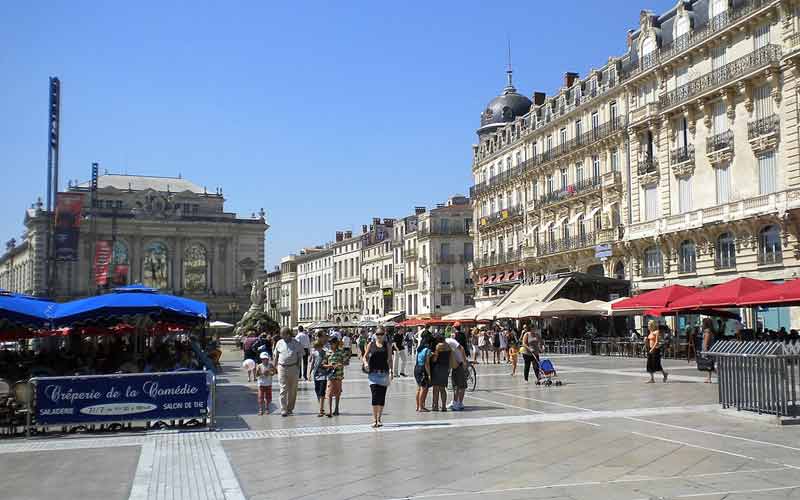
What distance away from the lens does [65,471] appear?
977cm

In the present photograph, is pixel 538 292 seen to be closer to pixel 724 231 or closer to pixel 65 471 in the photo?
pixel 724 231

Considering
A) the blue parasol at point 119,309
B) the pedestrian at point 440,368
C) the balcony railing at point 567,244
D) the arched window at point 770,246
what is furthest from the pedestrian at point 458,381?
the balcony railing at point 567,244

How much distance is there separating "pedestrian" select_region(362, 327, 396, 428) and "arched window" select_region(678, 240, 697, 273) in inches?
1029

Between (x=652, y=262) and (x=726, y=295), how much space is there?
16088 millimetres

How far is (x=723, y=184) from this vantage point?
3484 centimetres

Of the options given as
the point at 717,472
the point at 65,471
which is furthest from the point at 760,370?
the point at 65,471

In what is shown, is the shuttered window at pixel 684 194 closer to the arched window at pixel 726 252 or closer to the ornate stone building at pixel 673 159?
the ornate stone building at pixel 673 159

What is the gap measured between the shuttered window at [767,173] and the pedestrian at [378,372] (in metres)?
23.5

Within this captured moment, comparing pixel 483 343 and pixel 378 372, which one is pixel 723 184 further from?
pixel 378 372

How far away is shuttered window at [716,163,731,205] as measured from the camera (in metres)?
34.5

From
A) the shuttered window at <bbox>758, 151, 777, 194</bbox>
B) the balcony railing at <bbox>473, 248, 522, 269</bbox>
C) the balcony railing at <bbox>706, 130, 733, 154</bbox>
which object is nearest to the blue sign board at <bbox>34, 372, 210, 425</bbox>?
the shuttered window at <bbox>758, 151, 777, 194</bbox>

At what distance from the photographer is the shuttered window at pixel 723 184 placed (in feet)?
113

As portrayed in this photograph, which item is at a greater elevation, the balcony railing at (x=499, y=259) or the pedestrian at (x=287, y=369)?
the balcony railing at (x=499, y=259)

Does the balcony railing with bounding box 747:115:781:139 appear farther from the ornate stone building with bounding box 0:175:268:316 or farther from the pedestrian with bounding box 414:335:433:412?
the ornate stone building with bounding box 0:175:268:316
